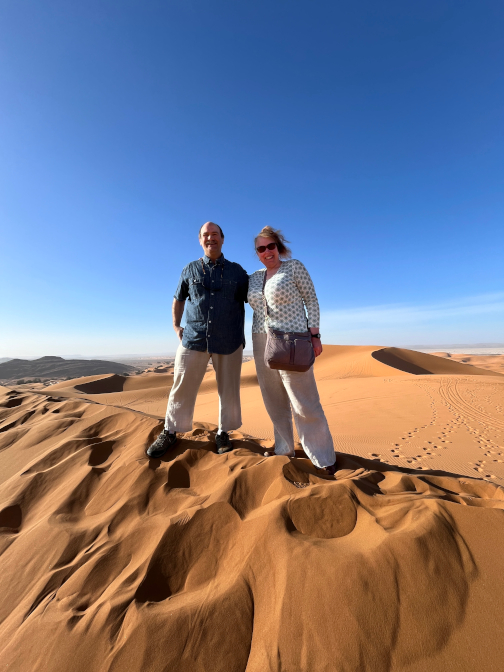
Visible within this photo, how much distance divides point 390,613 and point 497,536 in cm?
57

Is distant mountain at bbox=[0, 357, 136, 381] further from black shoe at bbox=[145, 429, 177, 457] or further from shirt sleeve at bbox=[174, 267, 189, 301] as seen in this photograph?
black shoe at bbox=[145, 429, 177, 457]

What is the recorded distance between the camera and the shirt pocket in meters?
2.60

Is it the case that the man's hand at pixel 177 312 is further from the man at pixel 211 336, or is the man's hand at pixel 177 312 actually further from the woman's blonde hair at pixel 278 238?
the woman's blonde hair at pixel 278 238

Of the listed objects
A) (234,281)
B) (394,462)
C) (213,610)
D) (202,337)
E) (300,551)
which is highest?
(234,281)

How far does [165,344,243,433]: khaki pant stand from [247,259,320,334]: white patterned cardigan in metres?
0.48

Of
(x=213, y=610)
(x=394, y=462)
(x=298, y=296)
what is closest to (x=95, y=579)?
(x=213, y=610)

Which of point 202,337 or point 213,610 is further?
point 202,337

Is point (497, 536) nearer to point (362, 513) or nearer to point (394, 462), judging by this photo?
point (362, 513)

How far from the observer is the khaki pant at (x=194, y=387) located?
8.27ft

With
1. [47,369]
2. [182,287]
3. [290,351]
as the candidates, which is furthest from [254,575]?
[47,369]

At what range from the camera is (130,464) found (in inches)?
85.4

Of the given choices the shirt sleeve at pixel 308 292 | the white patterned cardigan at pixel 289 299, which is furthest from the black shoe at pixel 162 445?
the shirt sleeve at pixel 308 292

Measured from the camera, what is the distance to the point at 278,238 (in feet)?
8.32

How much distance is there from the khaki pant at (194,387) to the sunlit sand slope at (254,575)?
536 mm
